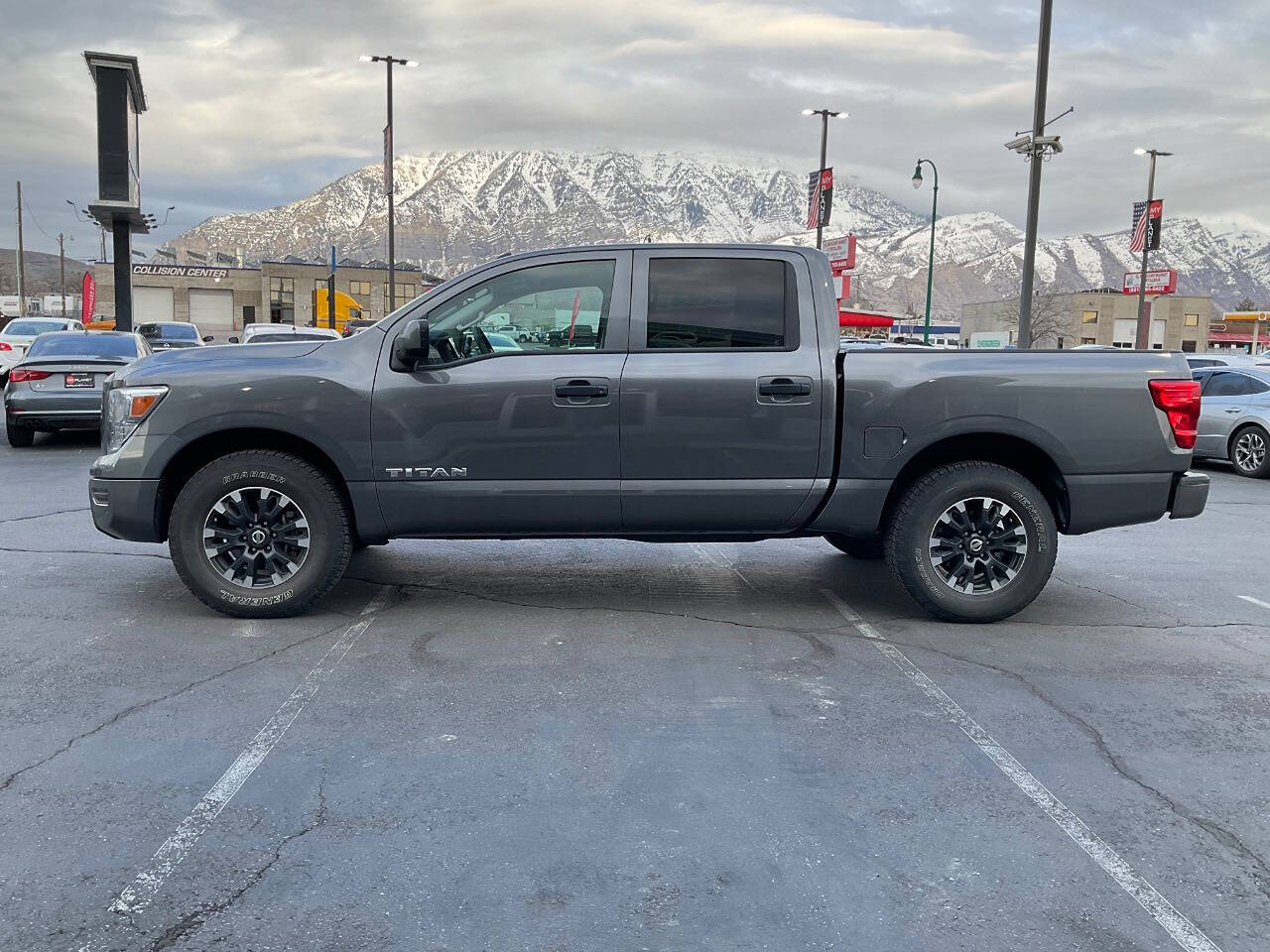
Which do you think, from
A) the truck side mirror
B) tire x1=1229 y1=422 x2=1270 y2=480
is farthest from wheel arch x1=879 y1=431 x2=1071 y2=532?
tire x1=1229 y1=422 x2=1270 y2=480

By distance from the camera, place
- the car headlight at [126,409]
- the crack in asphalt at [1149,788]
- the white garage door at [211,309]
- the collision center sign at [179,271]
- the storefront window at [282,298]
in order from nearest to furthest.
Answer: the crack in asphalt at [1149,788] < the car headlight at [126,409] < the storefront window at [282,298] < the collision center sign at [179,271] < the white garage door at [211,309]

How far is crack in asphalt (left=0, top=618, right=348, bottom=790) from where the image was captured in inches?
158

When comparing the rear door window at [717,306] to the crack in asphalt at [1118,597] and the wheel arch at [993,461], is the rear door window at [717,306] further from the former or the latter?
the crack in asphalt at [1118,597]

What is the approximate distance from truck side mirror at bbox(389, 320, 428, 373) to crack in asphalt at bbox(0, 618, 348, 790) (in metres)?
1.50

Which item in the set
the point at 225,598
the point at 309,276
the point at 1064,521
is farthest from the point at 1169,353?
the point at 309,276

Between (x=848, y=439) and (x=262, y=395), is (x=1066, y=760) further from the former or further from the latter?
(x=262, y=395)

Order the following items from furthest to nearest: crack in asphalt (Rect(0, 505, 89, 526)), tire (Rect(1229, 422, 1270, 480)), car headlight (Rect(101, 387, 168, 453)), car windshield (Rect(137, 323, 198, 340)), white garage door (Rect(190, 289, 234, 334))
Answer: white garage door (Rect(190, 289, 234, 334)) → car windshield (Rect(137, 323, 198, 340)) → tire (Rect(1229, 422, 1270, 480)) → crack in asphalt (Rect(0, 505, 89, 526)) → car headlight (Rect(101, 387, 168, 453))

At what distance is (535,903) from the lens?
3096mm

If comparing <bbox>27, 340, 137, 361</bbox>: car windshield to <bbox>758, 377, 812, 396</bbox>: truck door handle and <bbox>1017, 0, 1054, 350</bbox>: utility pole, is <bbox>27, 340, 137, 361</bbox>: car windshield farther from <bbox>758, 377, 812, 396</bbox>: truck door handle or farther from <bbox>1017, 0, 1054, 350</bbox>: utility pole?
<bbox>1017, 0, 1054, 350</bbox>: utility pole

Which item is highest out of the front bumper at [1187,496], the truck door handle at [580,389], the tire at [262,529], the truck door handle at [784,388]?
the truck door handle at [784,388]

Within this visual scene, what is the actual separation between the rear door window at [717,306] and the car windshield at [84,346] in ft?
37.1

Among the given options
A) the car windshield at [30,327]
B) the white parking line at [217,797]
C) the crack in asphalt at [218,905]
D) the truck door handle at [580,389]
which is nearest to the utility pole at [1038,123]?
the truck door handle at [580,389]

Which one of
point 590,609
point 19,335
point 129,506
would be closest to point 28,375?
point 129,506

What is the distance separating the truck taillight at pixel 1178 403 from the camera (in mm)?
6203
